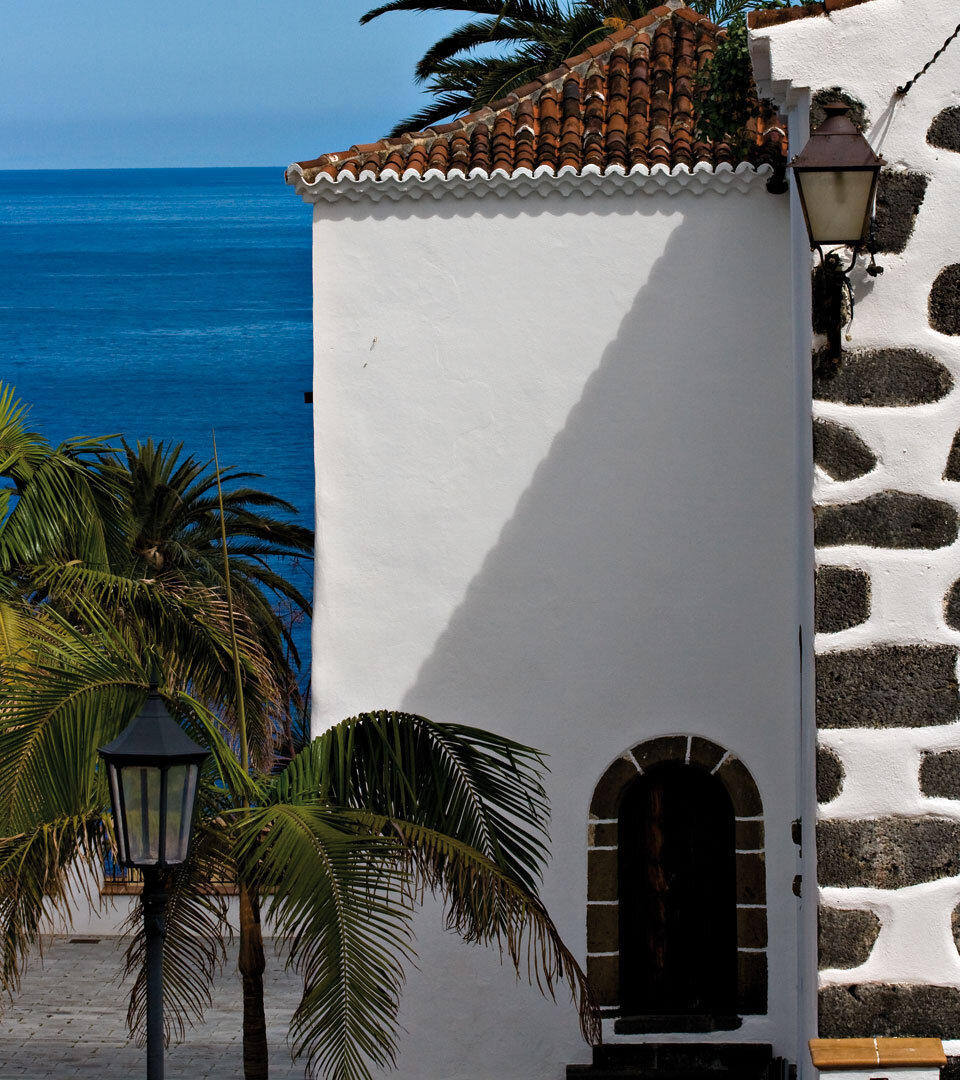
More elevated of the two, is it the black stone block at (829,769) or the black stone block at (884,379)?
the black stone block at (884,379)

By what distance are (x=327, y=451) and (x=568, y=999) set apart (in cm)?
377

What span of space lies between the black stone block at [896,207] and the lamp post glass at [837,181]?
0.08m

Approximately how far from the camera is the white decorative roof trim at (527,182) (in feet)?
31.6

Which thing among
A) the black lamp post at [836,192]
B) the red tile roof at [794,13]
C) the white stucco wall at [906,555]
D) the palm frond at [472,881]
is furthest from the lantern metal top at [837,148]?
the palm frond at [472,881]

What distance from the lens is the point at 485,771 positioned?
24.7ft

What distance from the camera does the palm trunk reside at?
8195mm

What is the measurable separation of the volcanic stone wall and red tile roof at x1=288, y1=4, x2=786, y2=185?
499 cm

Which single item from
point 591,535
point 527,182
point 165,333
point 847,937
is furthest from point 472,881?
point 165,333

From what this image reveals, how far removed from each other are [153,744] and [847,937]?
8.02 feet

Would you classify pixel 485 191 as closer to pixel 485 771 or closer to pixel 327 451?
pixel 327 451

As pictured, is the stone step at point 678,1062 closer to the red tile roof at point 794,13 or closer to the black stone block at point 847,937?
the black stone block at point 847,937

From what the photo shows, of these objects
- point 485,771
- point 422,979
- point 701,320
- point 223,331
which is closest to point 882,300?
point 485,771

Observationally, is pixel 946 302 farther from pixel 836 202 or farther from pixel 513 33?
pixel 513 33

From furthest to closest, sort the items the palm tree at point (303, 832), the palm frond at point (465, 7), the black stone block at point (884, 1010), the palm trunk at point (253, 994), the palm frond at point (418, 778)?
1. the palm frond at point (465, 7)
2. the palm trunk at point (253, 994)
3. the palm frond at point (418, 778)
4. the palm tree at point (303, 832)
5. the black stone block at point (884, 1010)
